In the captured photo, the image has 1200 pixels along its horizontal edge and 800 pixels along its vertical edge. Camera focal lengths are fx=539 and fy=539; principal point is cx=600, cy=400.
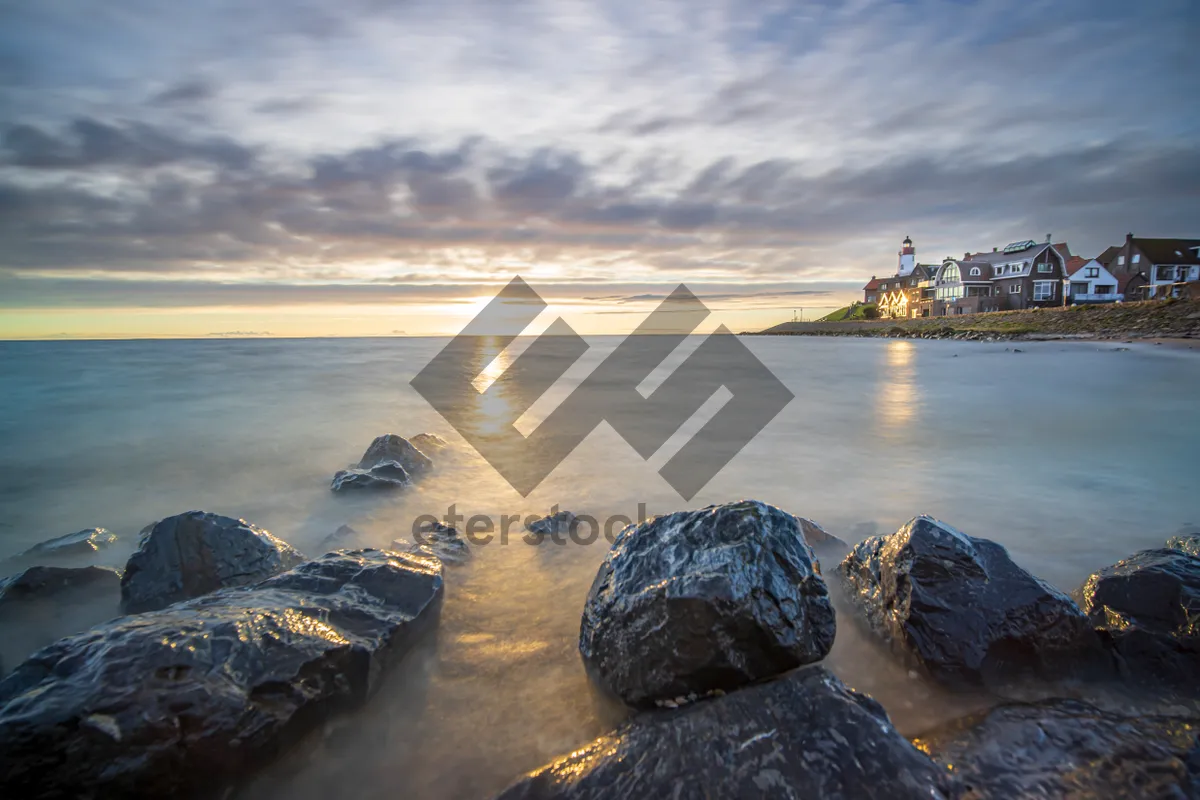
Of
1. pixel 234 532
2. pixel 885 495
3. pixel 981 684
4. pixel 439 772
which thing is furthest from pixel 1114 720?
pixel 234 532

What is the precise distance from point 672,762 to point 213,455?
974cm

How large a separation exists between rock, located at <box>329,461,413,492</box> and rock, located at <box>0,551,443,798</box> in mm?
3526

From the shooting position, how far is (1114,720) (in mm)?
2523

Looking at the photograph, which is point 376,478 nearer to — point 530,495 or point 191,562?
point 530,495

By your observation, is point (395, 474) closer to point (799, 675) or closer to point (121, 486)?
point (121, 486)

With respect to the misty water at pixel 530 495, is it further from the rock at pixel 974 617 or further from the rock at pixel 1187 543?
the rock at pixel 1187 543

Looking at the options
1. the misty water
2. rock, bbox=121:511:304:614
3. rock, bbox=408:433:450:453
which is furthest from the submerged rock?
rock, bbox=408:433:450:453

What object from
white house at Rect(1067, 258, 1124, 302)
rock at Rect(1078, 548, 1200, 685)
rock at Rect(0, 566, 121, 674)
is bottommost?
rock at Rect(1078, 548, 1200, 685)

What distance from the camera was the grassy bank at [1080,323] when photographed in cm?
2995

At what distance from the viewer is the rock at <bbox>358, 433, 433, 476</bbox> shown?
729cm

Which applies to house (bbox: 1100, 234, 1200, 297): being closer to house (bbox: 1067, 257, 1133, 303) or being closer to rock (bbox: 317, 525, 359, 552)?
house (bbox: 1067, 257, 1133, 303)

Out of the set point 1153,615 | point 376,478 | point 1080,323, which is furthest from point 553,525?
point 1080,323

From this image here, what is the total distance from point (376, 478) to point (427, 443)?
218 cm

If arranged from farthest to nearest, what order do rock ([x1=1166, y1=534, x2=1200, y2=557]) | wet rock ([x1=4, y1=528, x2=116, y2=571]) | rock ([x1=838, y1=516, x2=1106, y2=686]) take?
wet rock ([x1=4, y1=528, x2=116, y2=571]) → rock ([x1=1166, y1=534, x2=1200, y2=557]) → rock ([x1=838, y1=516, x2=1106, y2=686])
